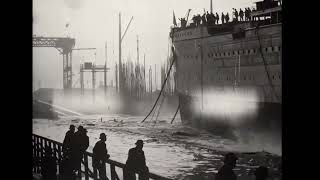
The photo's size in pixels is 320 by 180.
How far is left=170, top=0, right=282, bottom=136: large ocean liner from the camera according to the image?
17406 mm

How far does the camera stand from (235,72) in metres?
20.0

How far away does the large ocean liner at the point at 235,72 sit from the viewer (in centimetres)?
1741

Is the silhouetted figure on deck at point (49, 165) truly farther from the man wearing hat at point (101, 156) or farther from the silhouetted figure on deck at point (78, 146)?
the man wearing hat at point (101, 156)

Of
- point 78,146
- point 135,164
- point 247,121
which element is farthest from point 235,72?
→ point 135,164

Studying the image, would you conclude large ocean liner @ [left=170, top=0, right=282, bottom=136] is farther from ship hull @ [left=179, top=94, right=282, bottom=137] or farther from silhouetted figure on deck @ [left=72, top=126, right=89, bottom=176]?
silhouetted figure on deck @ [left=72, top=126, right=89, bottom=176]

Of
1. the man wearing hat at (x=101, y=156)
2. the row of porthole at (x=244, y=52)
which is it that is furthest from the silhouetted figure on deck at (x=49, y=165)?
the row of porthole at (x=244, y=52)

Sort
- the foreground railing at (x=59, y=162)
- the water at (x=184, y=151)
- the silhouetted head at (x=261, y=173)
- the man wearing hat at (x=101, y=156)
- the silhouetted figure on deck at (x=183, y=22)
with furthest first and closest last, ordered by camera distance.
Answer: the silhouetted figure on deck at (x=183, y=22), the water at (x=184, y=151), the man wearing hat at (x=101, y=156), the foreground railing at (x=59, y=162), the silhouetted head at (x=261, y=173)

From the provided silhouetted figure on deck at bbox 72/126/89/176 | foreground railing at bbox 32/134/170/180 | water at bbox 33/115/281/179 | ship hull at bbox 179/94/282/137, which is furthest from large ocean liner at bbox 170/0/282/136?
silhouetted figure on deck at bbox 72/126/89/176

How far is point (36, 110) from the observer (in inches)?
1261

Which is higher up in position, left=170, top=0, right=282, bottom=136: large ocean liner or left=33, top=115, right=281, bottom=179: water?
left=170, top=0, right=282, bottom=136: large ocean liner
